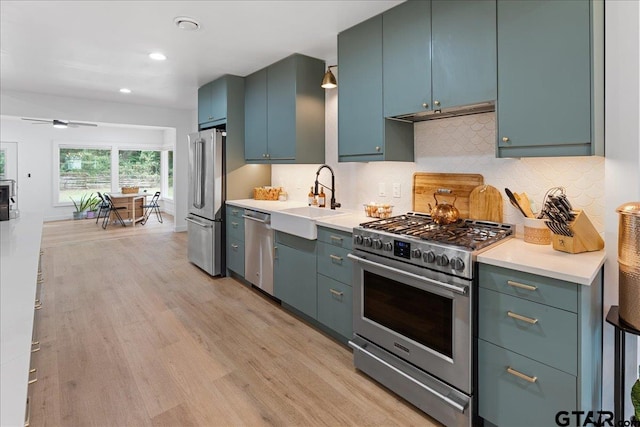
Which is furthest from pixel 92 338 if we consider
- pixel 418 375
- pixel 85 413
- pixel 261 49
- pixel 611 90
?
pixel 611 90

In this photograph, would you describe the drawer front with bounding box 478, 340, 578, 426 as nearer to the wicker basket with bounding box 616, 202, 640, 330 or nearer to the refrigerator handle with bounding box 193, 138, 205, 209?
the wicker basket with bounding box 616, 202, 640, 330

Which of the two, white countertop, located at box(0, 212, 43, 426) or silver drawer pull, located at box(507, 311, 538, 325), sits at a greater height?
white countertop, located at box(0, 212, 43, 426)

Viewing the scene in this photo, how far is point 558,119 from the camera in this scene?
1.72 metres

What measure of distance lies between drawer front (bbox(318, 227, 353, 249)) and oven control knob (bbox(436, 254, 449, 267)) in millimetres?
774

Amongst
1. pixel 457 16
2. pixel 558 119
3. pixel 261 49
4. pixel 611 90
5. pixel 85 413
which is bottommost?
pixel 85 413

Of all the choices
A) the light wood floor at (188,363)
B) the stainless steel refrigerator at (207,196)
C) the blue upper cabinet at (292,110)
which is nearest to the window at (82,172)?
the light wood floor at (188,363)

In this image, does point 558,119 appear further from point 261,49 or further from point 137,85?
point 137,85

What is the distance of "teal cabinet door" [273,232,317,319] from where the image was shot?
2916 mm

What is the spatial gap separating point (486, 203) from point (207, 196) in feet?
10.2

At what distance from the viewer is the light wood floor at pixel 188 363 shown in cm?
197

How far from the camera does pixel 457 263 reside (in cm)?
175

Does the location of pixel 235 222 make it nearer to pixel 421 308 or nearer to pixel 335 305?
pixel 335 305

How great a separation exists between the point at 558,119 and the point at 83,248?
663 centimetres

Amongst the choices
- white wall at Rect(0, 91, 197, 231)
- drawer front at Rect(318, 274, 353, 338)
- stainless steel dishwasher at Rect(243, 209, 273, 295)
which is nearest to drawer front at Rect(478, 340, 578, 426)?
drawer front at Rect(318, 274, 353, 338)
